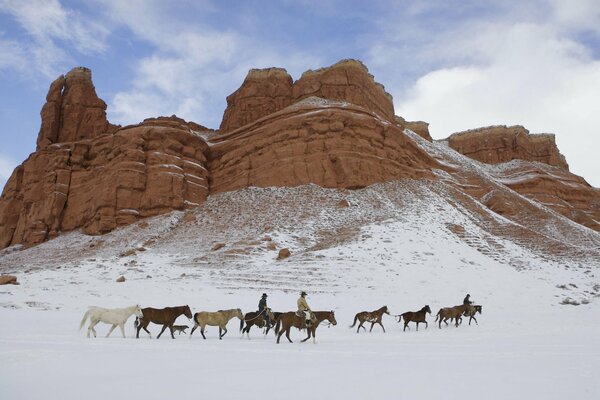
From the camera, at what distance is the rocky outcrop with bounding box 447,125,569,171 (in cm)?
10281

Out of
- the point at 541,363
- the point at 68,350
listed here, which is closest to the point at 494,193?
the point at 541,363

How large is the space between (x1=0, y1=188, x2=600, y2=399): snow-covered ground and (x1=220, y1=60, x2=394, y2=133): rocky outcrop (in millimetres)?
25336

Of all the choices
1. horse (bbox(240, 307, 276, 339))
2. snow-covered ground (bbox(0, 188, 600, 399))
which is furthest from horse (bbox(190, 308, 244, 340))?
horse (bbox(240, 307, 276, 339))

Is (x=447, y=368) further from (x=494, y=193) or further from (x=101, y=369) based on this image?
(x=494, y=193)

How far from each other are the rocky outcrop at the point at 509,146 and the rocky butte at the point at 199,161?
86.6 ft

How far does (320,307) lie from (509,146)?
8978cm

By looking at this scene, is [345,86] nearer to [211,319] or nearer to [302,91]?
[302,91]

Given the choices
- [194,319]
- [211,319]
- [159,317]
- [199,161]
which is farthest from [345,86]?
[159,317]

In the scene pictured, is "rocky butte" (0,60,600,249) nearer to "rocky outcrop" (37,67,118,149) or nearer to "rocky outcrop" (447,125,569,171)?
"rocky outcrop" (37,67,118,149)

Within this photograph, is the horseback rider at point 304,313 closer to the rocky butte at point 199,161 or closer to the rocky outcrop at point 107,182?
A: the rocky butte at point 199,161

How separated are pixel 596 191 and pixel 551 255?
178 feet

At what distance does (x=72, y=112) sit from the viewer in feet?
245

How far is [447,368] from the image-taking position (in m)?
10.4

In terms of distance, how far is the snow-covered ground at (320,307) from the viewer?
8664 millimetres
